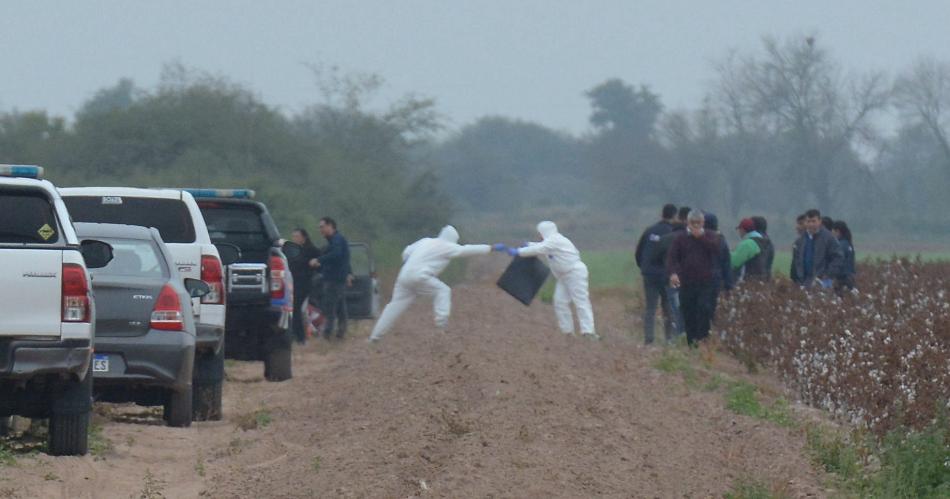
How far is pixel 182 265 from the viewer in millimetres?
13648

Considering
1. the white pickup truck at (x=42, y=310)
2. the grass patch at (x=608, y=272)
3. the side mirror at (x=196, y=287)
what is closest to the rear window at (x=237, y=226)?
the side mirror at (x=196, y=287)

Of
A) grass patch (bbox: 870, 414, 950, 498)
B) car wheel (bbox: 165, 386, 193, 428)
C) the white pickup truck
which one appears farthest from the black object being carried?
the white pickup truck

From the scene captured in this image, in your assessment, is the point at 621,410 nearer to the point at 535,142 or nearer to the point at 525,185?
the point at 525,185

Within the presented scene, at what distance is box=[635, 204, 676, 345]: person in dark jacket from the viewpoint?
20.7 m

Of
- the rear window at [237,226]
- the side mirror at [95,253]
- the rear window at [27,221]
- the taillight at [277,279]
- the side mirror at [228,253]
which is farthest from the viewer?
the rear window at [237,226]

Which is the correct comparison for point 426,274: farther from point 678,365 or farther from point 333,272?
point 678,365

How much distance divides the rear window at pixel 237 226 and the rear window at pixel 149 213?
235 centimetres

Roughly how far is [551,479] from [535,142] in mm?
154959

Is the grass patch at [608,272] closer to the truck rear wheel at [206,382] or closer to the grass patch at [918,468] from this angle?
the truck rear wheel at [206,382]

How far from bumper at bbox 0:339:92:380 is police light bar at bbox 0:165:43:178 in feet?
3.27

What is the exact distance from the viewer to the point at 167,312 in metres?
11.8

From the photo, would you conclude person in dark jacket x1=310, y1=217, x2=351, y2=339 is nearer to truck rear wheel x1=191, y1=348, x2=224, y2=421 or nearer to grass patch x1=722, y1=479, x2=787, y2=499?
truck rear wheel x1=191, y1=348, x2=224, y2=421

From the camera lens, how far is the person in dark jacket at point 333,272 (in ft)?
77.9

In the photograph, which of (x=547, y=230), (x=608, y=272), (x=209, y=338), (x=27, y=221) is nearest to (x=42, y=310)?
(x=27, y=221)
